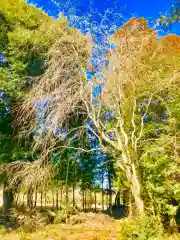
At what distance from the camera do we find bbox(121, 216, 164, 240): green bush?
580cm

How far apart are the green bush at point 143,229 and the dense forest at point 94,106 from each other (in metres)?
0.02

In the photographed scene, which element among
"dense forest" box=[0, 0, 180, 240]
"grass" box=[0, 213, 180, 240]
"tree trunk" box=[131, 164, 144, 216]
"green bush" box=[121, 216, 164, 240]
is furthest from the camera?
"grass" box=[0, 213, 180, 240]

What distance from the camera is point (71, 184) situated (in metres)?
14.2

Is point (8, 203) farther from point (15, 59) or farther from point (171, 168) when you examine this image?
point (171, 168)

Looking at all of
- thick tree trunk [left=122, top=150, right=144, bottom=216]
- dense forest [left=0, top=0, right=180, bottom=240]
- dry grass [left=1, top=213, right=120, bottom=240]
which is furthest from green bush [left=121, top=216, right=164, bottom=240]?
dry grass [left=1, top=213, right=120, bottom=240]

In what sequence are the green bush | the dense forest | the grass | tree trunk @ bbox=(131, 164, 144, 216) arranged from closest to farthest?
the green bush
tree trunk @ bbox=(131, 164, 144, 216)
the dense forest
the grass

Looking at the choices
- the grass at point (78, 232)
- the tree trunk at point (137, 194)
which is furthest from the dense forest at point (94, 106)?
the grass at point (78, 232)

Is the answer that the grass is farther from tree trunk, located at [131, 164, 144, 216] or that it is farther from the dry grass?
tree trunk, located at [131, 164, 144, 216]

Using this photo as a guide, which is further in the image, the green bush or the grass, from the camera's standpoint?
the grass

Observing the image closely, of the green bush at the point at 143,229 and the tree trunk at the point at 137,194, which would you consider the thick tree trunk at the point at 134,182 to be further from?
the green bush at the point at 143,229

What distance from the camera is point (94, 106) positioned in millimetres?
7648

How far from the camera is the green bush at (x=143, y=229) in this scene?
19.0 feet

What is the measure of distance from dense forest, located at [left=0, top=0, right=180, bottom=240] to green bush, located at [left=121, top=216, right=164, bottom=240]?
0.08ft

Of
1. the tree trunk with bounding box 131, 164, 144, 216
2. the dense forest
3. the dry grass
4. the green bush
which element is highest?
the dense forest
